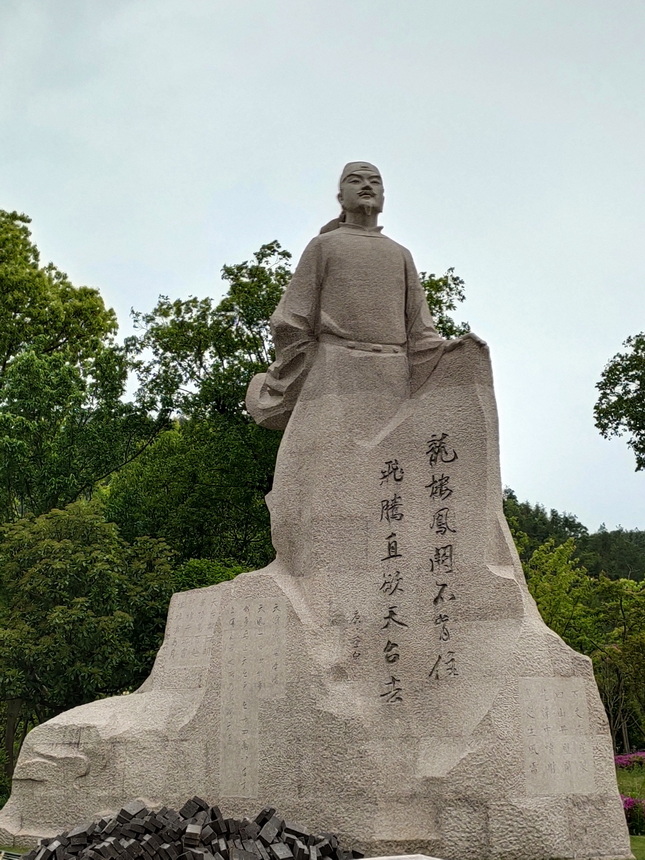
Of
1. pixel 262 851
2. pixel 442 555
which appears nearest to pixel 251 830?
pixel 262 851

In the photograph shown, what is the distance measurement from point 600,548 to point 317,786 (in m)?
31.0

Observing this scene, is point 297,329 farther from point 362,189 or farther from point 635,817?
point 635,817

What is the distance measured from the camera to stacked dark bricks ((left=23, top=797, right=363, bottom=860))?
16.0 feet

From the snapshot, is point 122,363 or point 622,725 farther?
point 622,725

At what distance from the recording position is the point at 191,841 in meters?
4.97

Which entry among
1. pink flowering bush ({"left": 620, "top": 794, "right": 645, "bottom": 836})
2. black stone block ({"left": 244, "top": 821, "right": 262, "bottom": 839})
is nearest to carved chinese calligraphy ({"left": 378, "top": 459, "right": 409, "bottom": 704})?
black stone block ({"left": 244, "top": 821, "right": 262, "bottom": 839})

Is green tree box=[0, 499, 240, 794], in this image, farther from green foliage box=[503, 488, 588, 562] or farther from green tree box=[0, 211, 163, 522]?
green foliage box=[503, 488, 588, 562]

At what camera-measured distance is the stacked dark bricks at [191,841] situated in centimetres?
488

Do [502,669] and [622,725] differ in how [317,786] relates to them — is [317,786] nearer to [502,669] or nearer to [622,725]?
[502,669]

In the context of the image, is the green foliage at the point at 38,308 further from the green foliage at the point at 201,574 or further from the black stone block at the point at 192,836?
the black stone block at the point at 192,836

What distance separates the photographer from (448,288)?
1516 cm

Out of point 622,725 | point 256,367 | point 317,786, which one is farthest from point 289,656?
point 622,725

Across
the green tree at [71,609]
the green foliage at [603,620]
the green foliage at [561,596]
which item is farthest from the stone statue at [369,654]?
the green foliage at [603,620]

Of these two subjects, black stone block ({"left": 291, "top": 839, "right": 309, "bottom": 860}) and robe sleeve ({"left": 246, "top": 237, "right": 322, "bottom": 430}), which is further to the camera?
robe sleeve ({"left": 246, "top": 237, "right": 322, "bottom": 430})
